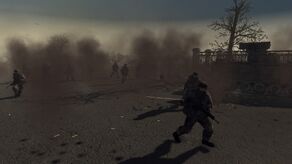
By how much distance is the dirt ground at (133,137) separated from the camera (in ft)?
23.5

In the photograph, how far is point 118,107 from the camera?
1441 cm

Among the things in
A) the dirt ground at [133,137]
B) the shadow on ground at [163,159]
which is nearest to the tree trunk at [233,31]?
the dirt ground at [133,137]

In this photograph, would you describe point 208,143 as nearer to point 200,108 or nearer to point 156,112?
point 200,108

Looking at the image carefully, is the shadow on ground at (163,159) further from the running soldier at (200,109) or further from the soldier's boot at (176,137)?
the running soldier at (200,109)

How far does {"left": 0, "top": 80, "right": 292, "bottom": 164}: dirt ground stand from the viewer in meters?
7.17

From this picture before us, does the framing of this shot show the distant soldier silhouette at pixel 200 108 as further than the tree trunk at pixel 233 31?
No

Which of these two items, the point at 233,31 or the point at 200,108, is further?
the point at 233,31

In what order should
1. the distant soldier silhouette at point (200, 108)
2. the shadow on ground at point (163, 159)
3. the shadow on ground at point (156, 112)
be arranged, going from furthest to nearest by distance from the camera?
the shadow on ground at point (156, 112), the distant soldier silhouette at point (200, 108), the shadow on ground at point (163, 159)

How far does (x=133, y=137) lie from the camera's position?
8.87 m

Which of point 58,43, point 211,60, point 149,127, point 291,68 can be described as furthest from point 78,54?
point 149,127

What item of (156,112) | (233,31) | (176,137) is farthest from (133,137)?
(233,31)

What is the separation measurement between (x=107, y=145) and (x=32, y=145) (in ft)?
6.25

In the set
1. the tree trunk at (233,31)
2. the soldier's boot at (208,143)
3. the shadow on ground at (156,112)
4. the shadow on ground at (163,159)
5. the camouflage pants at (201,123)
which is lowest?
the shadow on ground at (163,159)

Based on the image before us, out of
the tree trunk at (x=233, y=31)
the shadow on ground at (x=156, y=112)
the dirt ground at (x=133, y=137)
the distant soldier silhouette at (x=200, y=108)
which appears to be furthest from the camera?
the tree trunk at (x=233, y=31)
